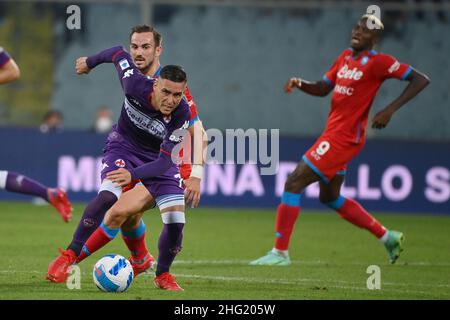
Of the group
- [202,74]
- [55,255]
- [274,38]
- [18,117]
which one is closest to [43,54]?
[18,117]

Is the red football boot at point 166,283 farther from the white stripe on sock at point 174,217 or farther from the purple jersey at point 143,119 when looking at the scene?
the purple jersey at point 143,119

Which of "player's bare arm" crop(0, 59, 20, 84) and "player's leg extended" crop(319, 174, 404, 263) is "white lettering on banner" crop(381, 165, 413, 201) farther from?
"player's bare arm" crop(0, 59, 20, 84)

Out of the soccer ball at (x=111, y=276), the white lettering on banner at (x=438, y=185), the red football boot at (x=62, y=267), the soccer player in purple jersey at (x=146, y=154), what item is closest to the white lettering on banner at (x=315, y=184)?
the white lettering on banner at (x=438, y=185)

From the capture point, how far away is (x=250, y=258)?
35.1 feet

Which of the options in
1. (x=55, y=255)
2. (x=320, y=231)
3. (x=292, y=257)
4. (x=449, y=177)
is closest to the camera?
(x=55, y=255)

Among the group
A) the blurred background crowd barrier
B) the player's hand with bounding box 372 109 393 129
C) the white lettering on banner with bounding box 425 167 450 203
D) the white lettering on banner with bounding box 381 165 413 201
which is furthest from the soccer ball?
the blurred background crowd barrier

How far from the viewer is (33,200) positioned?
17.2 metres

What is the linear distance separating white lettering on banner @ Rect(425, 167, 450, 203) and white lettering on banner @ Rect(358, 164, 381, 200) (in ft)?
2.66

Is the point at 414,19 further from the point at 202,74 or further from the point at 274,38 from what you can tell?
the point at 202,74

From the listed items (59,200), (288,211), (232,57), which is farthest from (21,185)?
(232,57)

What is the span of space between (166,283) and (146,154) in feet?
3.73

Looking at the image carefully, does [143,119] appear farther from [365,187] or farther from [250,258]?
[365,187]

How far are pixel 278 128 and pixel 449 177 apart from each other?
3.22 m

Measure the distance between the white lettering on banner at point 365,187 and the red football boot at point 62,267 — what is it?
9.15 metres
